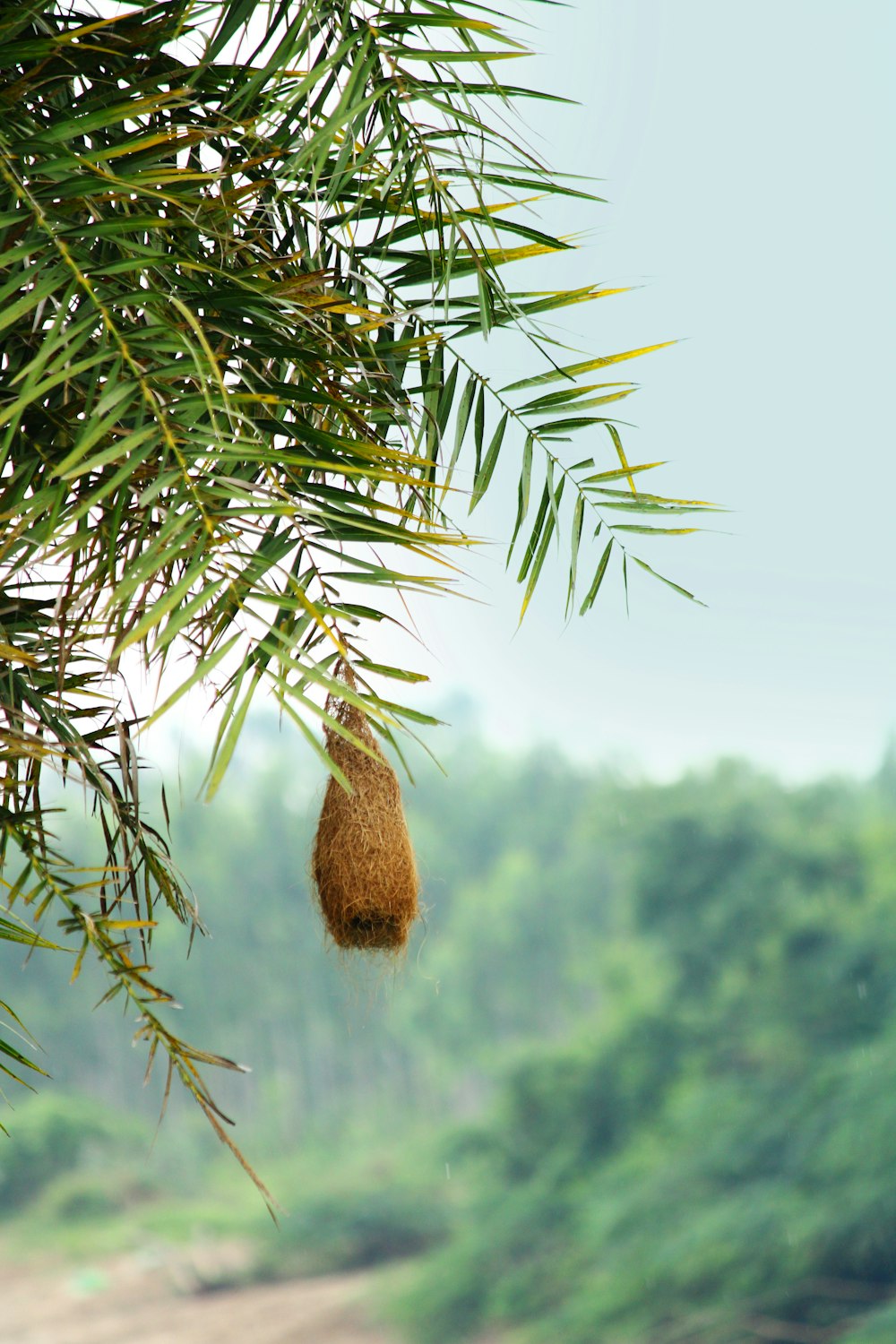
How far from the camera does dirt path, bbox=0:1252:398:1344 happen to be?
457 inches

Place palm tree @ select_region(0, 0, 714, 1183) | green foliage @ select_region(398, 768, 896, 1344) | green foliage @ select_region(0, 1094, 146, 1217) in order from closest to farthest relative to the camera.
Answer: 1. palm tree @ select_region(0, 0, 714, 1183)
2. green foliage @ select_region(398, 768, 896, 1344)
3. green foliage @ select_region(0, 1094, 146, 1217)

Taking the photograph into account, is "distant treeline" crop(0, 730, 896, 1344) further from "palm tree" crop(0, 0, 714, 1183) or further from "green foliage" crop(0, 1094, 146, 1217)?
"palm tree" crop(0, 0, 714, 1183)

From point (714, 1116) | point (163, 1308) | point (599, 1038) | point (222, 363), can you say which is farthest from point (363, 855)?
point (163, 1308)

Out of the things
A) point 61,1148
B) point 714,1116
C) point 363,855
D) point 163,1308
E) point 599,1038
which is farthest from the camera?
point 61,1148

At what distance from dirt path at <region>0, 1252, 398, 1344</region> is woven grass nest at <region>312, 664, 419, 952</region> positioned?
37.1ft

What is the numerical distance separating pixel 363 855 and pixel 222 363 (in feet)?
1.77

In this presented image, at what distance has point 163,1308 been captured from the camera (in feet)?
39.1

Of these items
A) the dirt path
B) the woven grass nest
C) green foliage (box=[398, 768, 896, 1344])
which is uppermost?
the woven grass nest

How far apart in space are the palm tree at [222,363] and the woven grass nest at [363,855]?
90mm

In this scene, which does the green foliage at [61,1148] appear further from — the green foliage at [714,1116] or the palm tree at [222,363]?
the palm tree at [222,363]

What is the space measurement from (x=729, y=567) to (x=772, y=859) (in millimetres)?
6622

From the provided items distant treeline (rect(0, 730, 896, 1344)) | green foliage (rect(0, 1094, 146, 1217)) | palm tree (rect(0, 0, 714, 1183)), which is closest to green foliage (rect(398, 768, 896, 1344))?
distant treeline (rect(0, 730, 896, 1344))

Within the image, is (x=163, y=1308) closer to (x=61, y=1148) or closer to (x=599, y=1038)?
(x=61, y=1148)

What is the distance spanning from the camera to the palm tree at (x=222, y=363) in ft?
3.64
